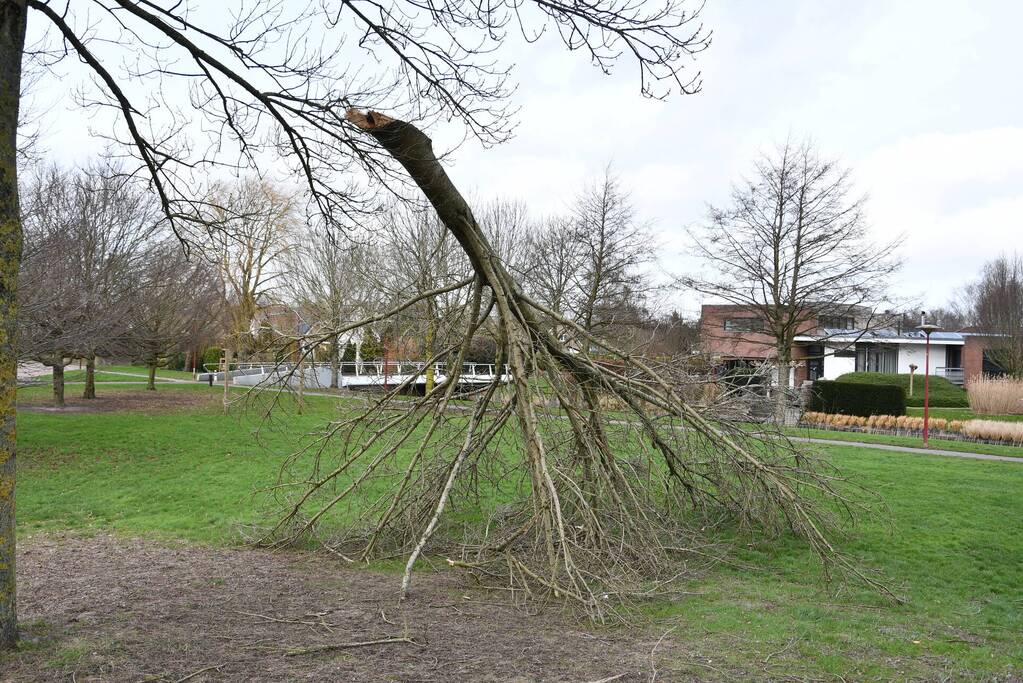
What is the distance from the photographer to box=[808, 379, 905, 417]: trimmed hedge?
24.1 m

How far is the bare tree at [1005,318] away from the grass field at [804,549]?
950 inches

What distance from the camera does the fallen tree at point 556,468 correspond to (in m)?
5.48

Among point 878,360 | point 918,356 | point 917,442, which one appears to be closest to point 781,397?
point 917,442

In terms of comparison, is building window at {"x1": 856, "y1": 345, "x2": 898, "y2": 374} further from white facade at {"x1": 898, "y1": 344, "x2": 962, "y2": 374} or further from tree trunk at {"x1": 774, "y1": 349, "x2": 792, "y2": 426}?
tree trunk at {"x1": 774, "y1": 349, "x2": 792, "y2": 426}

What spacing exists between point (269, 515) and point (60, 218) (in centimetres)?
1020

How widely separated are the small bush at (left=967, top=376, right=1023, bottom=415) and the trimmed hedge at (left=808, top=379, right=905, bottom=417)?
3.44 m

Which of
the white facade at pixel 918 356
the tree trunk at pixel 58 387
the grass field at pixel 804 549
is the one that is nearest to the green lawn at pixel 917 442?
the grass field at pixel 804 549

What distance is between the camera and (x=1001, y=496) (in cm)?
1020

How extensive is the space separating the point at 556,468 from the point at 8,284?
3560 mm

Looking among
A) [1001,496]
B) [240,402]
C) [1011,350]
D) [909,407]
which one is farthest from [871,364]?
[240,402]

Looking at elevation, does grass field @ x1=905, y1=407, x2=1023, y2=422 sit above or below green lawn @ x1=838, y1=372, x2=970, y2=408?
below

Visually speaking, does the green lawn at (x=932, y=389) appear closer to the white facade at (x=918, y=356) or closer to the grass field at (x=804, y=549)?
the white facade at (x=918, y=356)

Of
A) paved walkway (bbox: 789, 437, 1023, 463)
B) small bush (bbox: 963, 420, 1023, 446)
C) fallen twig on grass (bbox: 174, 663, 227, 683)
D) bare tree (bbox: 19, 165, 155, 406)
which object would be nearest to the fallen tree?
fallen twig on grass (bbox: 174, 663, 227, 683)

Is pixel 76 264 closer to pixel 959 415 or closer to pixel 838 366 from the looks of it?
pixel 959 415
